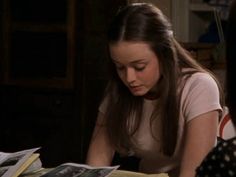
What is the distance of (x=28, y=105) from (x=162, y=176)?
1823 millimetres

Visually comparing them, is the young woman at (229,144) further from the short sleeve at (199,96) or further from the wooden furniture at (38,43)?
the wooden furniture at (38,43)

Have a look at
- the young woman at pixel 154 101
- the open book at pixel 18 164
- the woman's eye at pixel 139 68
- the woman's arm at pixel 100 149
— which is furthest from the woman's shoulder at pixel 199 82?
the open book at pixel 18 164

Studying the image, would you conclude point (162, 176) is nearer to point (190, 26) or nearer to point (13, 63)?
point (190, 26)

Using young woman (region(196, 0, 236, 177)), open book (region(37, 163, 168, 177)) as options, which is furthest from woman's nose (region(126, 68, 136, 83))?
young woman (region(196, 0, 236, 177))

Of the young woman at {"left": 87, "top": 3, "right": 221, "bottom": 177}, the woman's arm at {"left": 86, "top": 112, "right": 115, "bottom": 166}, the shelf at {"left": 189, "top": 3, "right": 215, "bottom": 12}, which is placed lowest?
the woman's arm at {"left": 86, "top": 112, "right": 115, "bottom": 166}

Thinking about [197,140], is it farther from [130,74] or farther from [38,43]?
[38,43]

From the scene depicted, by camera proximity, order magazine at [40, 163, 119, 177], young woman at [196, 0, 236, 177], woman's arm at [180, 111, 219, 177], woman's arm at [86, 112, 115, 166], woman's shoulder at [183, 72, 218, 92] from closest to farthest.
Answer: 1. young woman at [196, 0, 236, 177]
2. magazine at [40, 163, 119, 177]
3. woman's arm at [180, 111, 219, 177]
4. woman's shoulder at [183, 72, 218, 92]
5. woman's arm at [86, 112, 115, 166]

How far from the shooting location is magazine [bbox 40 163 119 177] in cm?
137

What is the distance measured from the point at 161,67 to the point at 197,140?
0.25 m

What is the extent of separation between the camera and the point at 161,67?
1.64m

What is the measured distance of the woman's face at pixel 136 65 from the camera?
1.60 m

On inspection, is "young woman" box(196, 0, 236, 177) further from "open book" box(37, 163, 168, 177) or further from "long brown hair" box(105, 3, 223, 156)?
"long brown hair" box(105, 3, 223, 156)

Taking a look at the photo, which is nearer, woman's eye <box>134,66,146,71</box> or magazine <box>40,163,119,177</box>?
magazine <box>40,163,119,177</box>

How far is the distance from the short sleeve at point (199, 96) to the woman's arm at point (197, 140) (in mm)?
21
